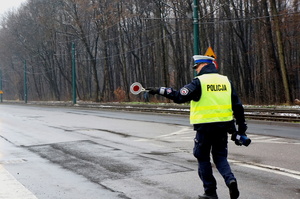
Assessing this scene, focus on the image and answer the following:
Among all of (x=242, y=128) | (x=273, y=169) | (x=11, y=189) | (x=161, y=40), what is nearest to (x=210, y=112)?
(x=242, y=128)

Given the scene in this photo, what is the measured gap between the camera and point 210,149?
5.39m

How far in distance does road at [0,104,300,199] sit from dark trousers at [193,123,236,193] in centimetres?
65

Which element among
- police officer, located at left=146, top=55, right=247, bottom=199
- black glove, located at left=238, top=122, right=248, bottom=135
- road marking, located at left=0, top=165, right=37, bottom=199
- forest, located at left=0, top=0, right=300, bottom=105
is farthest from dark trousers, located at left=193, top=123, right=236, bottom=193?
forest, located at left=0, top=0, right=300, bottom=105

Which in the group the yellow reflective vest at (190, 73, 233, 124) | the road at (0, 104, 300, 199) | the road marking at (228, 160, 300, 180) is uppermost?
the yellow reflective vest at (190, 73, 233, 124)

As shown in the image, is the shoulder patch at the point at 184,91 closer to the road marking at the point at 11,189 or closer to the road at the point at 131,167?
the road at the point at 131,167

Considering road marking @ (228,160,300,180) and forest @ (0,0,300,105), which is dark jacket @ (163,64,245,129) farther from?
forest @ (0,0,300,105)

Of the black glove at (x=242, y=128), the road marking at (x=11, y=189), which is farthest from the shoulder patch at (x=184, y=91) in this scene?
the road marking at (x=11, y=189)

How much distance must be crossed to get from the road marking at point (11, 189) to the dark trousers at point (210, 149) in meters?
2.48

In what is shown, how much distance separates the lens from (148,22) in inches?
2048

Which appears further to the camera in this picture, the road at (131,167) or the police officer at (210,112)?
the road at (131,167)

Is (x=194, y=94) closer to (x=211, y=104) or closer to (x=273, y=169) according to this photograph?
(x=211, y=104)

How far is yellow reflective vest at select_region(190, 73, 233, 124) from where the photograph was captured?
5.19m

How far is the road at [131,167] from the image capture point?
6.28 meters

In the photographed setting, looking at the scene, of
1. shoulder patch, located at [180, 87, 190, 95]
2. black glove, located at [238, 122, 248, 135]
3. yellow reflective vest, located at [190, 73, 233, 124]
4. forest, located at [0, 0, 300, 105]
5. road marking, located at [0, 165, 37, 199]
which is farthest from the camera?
forest, located at [0, 0, 300, 105]
